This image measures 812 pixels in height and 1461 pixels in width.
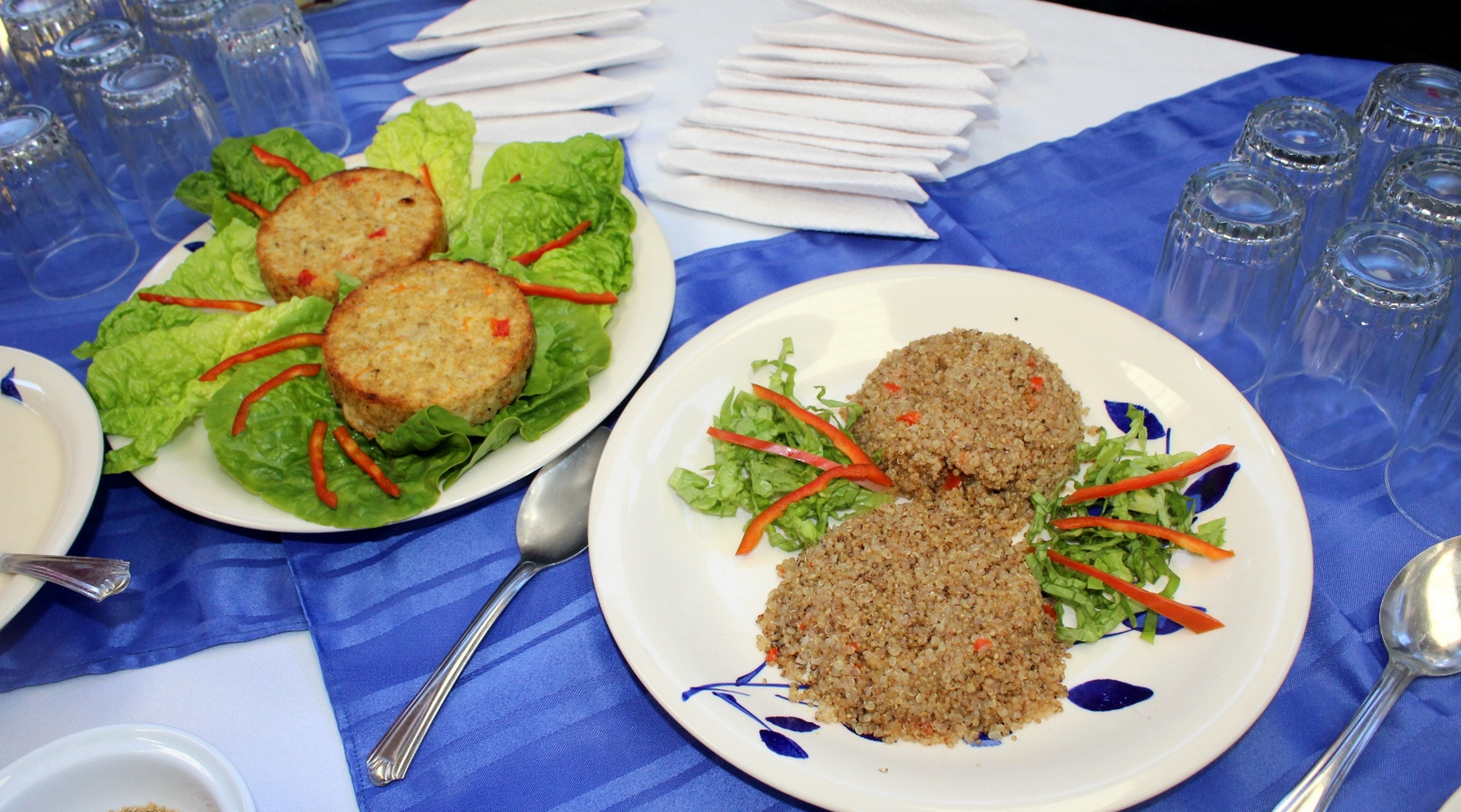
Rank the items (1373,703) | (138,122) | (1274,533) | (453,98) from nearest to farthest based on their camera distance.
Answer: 1. (1373,703)
2. (1274,533)
3. (138,122)
4. (453,98)

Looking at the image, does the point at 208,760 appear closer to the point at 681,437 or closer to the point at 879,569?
the point at 681,437

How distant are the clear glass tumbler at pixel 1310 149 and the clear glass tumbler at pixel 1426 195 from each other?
15 centimetres

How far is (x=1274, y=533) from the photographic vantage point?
6.18 ft

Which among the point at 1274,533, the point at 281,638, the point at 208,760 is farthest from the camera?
the point at 281,638

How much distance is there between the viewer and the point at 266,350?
2.53m

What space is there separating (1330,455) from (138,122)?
12.5 ft

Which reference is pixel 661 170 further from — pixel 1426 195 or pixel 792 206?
pixel 1426 195

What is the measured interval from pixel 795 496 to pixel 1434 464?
4.95ft

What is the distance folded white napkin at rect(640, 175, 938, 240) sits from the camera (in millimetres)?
2949

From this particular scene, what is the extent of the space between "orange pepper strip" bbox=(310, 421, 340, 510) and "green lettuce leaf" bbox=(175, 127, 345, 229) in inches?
41.8

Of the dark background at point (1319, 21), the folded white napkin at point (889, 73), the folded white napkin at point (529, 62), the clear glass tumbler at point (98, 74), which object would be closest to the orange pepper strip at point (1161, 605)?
the folded white napkin at point (889, 73)

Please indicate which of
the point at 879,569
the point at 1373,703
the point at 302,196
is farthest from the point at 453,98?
the point at 1373,703

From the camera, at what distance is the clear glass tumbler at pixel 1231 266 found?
2314 millimetres

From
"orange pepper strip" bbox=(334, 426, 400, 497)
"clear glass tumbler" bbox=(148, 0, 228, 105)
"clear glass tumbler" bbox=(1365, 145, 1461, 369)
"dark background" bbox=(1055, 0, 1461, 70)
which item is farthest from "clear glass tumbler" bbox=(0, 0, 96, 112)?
"dark background" bbox=(1055, 0, 1461, 70)
